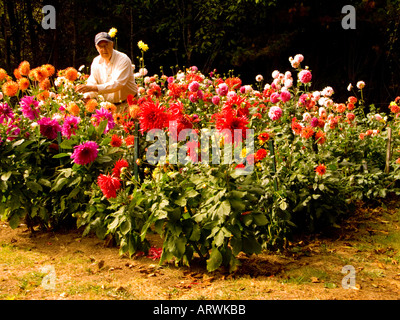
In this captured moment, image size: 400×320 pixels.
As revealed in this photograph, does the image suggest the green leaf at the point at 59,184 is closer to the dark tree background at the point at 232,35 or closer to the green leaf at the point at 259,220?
the green leaf at the point at 259,220

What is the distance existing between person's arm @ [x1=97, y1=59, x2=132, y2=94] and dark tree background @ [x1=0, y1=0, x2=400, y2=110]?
486 cm

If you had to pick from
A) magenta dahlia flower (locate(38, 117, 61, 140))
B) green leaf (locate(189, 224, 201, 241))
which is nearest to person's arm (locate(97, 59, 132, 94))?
magenta dahlia flower (locate(38, 117, 61, 140))

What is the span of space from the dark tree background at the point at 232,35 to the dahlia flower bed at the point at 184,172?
546cm

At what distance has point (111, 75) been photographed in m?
4.44

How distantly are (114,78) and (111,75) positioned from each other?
0.26 feet

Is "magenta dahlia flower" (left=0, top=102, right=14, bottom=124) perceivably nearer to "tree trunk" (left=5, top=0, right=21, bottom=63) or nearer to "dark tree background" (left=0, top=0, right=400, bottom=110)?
"dark tree background" (left=0, top=0, right=400, bottom=110)

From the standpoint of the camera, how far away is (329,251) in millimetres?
3160

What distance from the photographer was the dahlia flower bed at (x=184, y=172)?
255cm

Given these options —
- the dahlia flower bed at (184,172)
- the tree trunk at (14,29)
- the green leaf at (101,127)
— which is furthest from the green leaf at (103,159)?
the tree trunk at (14,29)

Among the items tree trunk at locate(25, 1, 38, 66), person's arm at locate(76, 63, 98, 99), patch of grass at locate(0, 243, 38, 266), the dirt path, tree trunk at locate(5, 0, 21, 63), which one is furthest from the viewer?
tree trunk at locate(25, 1, 38, 66)

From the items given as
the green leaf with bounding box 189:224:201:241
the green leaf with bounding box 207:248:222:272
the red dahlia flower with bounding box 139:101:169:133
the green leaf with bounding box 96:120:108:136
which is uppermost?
the red dahlia flower with bounding box 139:101:169:133

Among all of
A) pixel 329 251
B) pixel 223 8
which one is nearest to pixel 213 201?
pixel 329 251

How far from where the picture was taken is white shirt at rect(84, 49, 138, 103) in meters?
4.31

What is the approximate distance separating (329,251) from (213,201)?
3.66 ft
